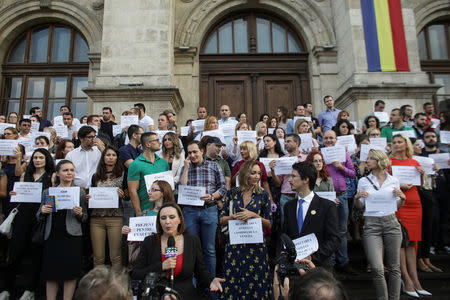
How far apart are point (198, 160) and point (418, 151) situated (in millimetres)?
4162

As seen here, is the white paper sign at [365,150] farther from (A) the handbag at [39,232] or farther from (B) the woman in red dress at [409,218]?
(A) the handbag at [39,232]

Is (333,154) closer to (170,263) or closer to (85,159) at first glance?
(170,263)

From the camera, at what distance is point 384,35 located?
35.7 ft

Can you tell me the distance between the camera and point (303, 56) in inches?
500

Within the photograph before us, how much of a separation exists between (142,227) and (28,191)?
6.35 feet

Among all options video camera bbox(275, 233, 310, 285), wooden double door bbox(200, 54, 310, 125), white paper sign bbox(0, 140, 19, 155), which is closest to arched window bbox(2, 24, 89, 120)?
wooden double door bbox(200, 54, 310, 125)

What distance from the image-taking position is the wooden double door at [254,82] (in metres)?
12.4

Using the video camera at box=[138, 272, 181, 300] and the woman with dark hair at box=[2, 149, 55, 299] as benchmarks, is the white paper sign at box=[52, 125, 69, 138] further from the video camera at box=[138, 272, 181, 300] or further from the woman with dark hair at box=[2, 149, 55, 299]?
the video camera at box=[138, 272, 181, 300]

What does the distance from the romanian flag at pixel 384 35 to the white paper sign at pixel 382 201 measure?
23.4 ft

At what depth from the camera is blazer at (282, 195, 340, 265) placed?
3580mm

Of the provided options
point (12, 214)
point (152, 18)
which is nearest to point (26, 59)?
point (152, 18)

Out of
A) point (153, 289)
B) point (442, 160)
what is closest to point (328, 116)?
point (442, 160)

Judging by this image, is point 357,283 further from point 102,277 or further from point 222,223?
point 102,277

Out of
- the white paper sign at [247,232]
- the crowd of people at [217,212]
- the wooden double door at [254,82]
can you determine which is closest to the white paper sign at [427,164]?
the crowd of people at [217,212]
